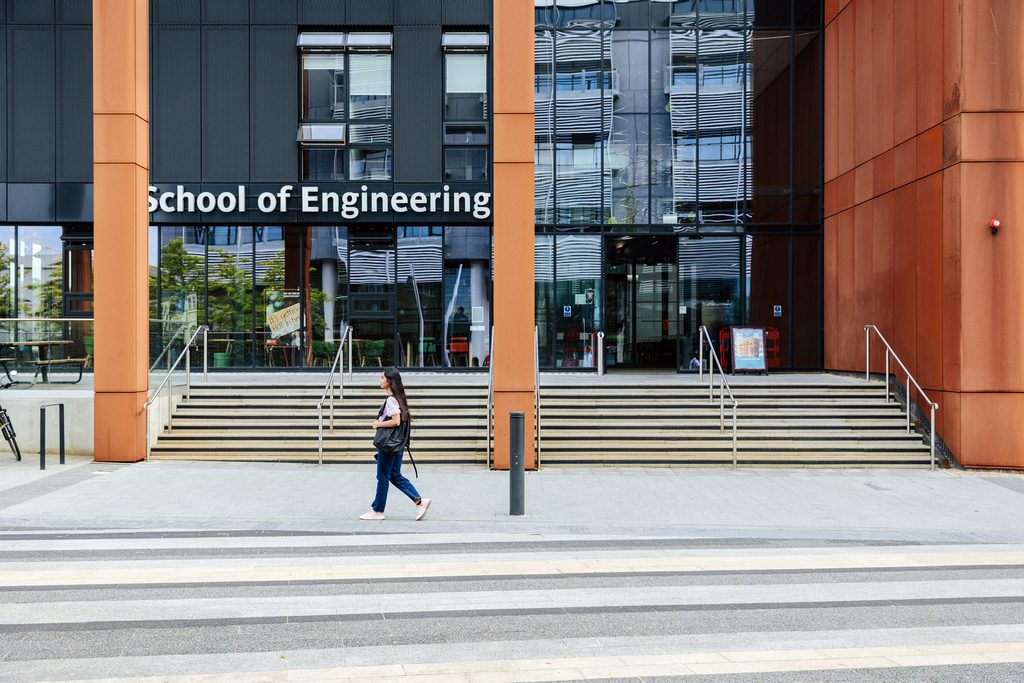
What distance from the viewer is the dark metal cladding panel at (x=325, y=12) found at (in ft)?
67.0

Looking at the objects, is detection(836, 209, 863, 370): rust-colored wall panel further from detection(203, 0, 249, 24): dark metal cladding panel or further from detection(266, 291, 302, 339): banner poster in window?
detection(203, 0, 249, 24): dark metal cladding panel

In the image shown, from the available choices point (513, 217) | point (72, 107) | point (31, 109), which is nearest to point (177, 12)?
point (72, 107)

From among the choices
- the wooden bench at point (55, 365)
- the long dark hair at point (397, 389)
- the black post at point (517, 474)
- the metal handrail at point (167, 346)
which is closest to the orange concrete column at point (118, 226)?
the metal handrail at point (167, 346)

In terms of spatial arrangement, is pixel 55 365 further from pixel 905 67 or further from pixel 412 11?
pixel 905 67

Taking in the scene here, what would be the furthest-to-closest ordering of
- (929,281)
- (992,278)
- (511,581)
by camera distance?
1. (929,281)
2. (992,278)
3. (511,581)

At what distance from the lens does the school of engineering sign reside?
2020cm

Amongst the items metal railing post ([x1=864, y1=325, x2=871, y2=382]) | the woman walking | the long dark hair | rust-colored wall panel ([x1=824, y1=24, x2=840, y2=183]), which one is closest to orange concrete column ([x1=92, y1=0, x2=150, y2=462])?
the woman walking

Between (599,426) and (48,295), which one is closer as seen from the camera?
(599,426)

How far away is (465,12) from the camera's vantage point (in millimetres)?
20406

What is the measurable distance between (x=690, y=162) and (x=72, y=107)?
15785mm

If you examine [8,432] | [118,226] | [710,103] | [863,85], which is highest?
[710,103]

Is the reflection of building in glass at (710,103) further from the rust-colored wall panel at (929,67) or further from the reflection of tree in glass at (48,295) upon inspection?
the reflection of tree in glass at (48,295)

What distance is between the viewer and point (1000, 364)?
42.9 feet

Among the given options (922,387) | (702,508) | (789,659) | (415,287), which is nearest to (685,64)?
(415,287)
